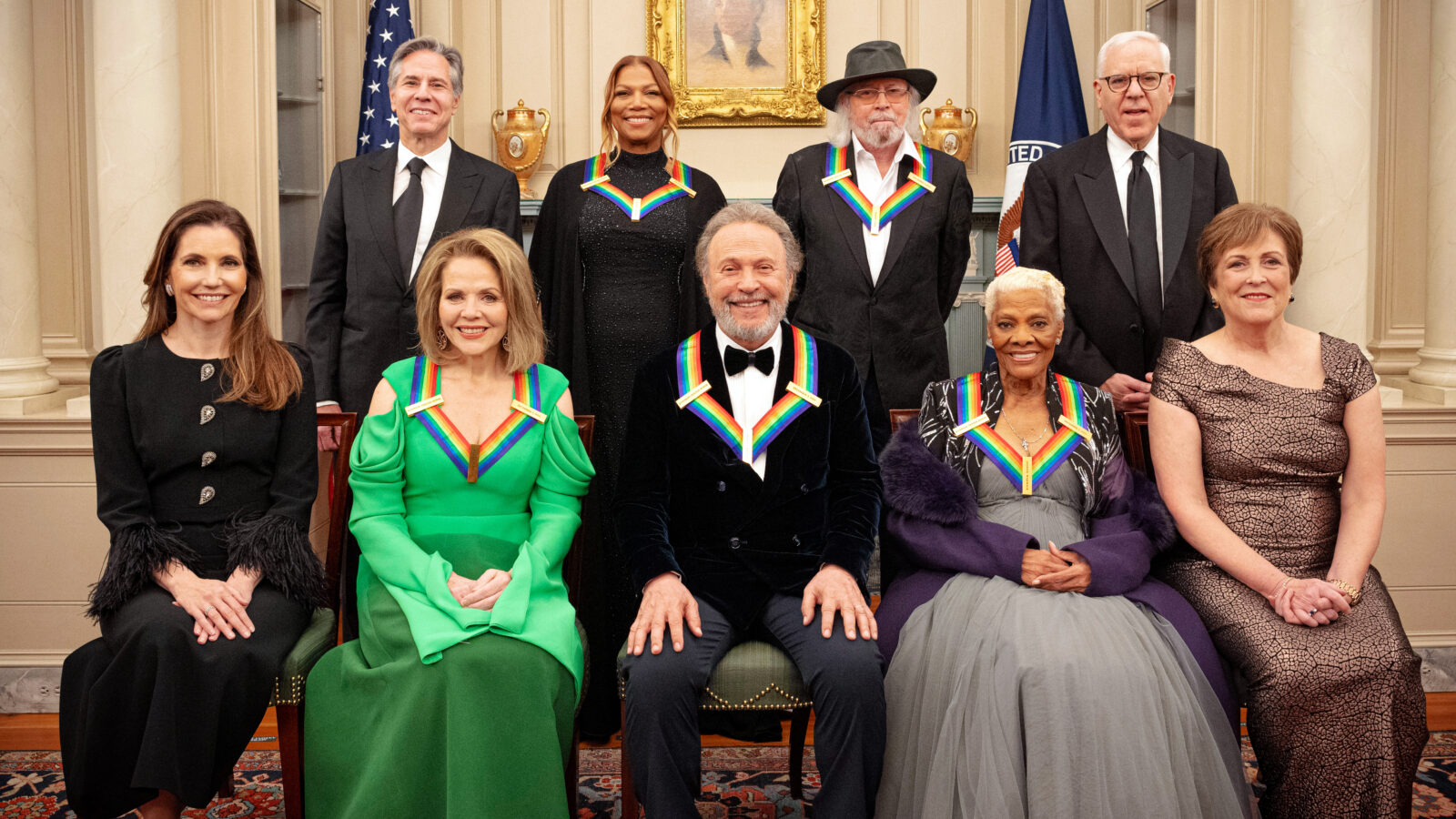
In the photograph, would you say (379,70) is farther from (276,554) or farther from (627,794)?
(627,794)

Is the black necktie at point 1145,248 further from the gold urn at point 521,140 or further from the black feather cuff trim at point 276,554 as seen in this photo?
the gold urn at point 521,140

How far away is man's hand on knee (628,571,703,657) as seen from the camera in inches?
86.7

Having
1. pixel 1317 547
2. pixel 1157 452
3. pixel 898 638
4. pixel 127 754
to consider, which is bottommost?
pixel 127 754

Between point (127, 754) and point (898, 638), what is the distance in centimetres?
155

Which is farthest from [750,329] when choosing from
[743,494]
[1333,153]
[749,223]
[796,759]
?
[1333,153]

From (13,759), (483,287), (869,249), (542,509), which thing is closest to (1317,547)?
(869,249)

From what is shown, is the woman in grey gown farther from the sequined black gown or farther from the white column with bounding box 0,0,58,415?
the white column with bounding box 0,0,58,415

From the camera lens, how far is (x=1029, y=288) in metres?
2.49

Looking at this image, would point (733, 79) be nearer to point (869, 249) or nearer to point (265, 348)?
point (869, 249)

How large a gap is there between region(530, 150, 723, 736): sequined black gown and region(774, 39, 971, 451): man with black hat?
308 mm

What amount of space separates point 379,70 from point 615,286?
2.68m

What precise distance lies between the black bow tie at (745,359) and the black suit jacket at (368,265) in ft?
3.07

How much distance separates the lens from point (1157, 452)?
258cm

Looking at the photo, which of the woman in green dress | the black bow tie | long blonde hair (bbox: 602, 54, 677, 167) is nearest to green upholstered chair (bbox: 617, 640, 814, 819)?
the woman in green dress
